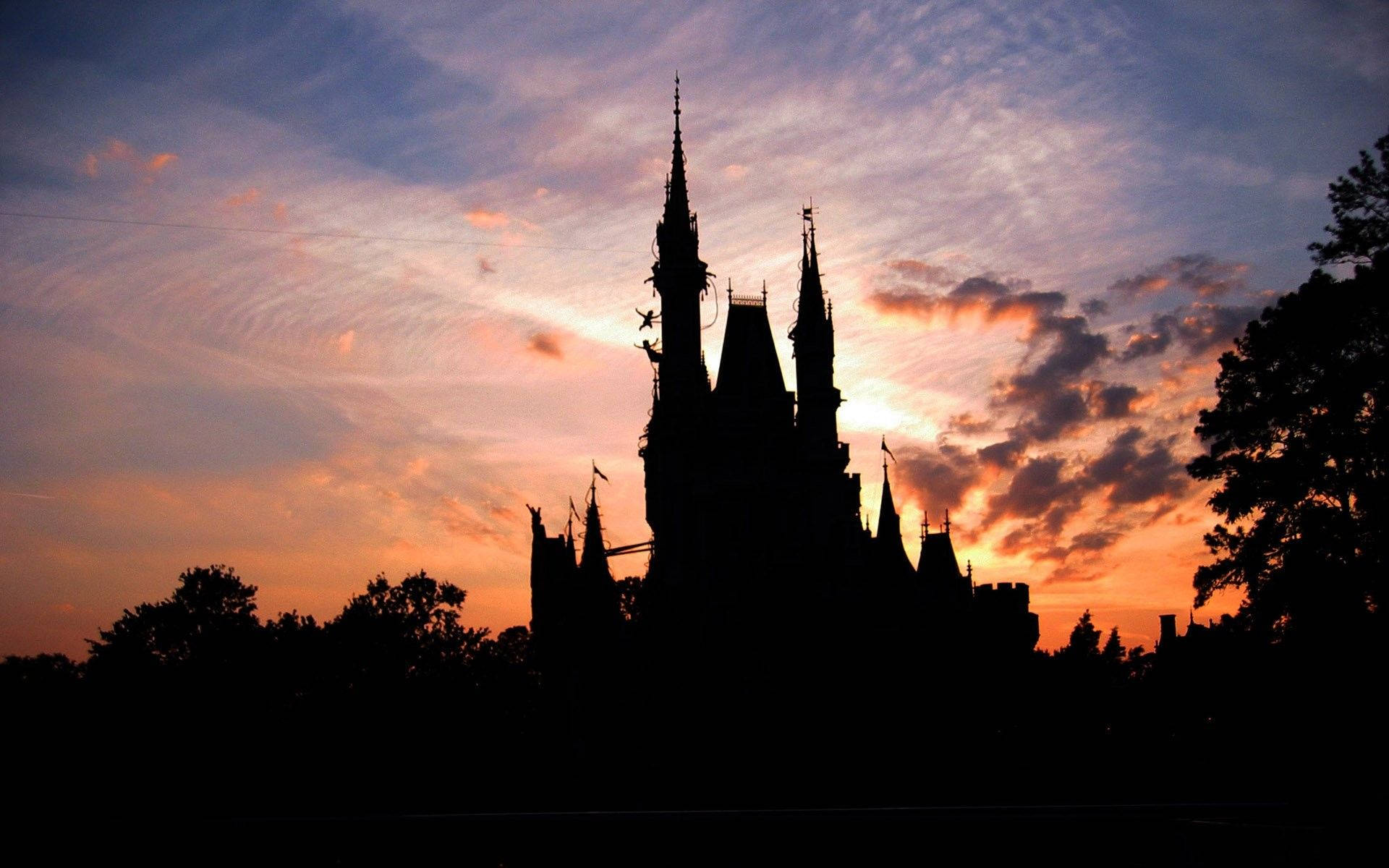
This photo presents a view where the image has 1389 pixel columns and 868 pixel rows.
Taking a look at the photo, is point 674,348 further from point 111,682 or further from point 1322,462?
point 1322,462

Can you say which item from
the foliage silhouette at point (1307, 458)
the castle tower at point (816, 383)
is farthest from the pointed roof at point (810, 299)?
the foliage silhouette at point (1307, 458)

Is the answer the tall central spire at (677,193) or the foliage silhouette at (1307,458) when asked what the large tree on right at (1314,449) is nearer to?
the foliage silhouette at (1307,458)

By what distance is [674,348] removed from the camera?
93.4 meters

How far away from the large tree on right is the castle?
45.0 m

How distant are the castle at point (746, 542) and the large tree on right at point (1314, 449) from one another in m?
45.0

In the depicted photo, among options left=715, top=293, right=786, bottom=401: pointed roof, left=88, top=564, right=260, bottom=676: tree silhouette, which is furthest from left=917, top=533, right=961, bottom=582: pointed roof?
left=88, top=564, right=260, bottom=676: tree silhouette

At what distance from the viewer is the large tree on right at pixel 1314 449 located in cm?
3856

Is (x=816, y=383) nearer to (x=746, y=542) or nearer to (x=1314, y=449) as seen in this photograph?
(x=746, y=542)

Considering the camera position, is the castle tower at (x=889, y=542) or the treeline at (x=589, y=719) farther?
the castle tower at (x=889, y=542)

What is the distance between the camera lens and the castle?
87000 mm

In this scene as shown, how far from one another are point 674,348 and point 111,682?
41.1m

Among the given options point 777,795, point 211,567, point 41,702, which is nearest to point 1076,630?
point 777,795

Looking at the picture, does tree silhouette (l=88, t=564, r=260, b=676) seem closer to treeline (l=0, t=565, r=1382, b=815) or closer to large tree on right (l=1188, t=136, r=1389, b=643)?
treeline (l=0, t=565, r=1382, b=815)

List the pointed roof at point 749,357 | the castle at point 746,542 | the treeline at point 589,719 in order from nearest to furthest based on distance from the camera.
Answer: the treeline at point 589,719
the castle at point 746,542
the pointed roof at point 749,357
